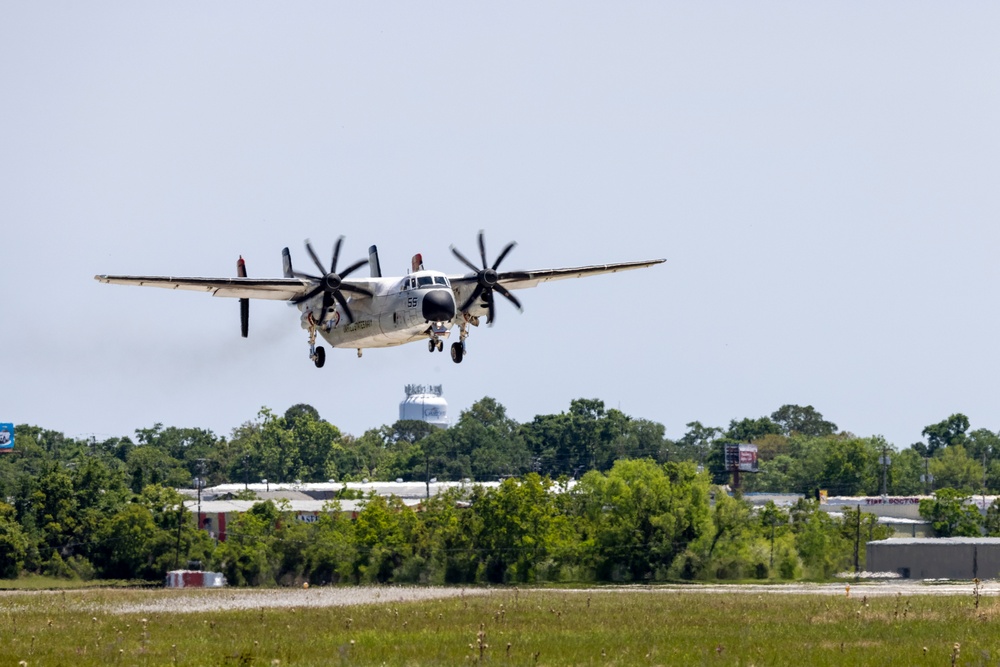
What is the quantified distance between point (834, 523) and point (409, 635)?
292 feet

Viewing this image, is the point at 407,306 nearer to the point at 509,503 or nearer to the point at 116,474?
the point at 509,503

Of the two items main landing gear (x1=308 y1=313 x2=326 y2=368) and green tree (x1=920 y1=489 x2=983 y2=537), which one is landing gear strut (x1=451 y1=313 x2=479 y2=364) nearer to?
main landing gear (x1=308 y1=313 x2=326 y2=368)

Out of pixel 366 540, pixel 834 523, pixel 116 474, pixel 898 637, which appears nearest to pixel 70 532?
pixel 116 474

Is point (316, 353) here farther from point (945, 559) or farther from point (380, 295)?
point (945, 559)

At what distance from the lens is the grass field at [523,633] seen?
36562 millimetres

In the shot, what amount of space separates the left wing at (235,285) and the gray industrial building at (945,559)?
5565cm

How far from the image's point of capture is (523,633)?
4491 cm

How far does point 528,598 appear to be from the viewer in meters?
68.9

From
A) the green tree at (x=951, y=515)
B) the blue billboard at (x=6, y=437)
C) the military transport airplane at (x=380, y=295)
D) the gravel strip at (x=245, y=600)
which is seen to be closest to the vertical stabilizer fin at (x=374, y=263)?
the military transport airplane at (x=380, y=295)

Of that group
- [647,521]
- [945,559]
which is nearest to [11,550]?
[647,521]

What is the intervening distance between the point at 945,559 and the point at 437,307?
57242mm

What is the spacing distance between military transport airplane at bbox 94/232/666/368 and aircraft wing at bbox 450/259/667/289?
46 mm

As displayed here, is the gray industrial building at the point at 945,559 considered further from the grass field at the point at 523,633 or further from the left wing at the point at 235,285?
the left wing at the point at 235,285

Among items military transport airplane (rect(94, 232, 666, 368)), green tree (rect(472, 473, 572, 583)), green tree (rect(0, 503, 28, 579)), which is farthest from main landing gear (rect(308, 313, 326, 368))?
green tree (rect(0, 503, 28, 579))
